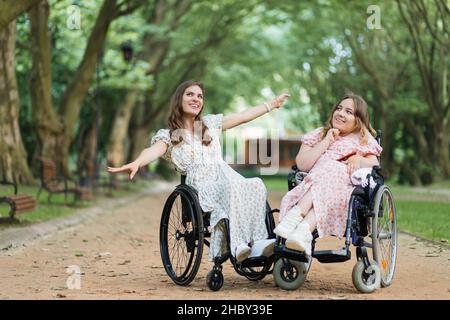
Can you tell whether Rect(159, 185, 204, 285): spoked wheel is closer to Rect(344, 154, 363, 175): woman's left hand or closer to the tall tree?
Rect(344, 154, 363, 175): woman's left hand

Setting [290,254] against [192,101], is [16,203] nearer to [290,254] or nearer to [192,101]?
[192,101]

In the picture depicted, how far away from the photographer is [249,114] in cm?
732

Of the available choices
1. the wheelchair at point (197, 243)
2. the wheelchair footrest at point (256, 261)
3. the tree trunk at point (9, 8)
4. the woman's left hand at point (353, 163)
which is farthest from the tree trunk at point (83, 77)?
the wheelchair footrest at point (256, 261)

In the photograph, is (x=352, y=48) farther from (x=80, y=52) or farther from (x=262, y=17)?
(x=80, y=52)

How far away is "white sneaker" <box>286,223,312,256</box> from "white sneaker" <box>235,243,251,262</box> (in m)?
0.43

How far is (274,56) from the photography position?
36.5 metres

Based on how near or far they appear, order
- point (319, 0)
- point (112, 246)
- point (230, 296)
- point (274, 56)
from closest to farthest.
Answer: point (230, 296)
point (112, 246)
point (319, 0)
point (274, 56)

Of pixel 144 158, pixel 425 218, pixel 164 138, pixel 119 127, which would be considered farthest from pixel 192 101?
pixel 119 127

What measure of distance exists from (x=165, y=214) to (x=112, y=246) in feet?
11.8

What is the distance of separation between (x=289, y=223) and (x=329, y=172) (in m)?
0.54

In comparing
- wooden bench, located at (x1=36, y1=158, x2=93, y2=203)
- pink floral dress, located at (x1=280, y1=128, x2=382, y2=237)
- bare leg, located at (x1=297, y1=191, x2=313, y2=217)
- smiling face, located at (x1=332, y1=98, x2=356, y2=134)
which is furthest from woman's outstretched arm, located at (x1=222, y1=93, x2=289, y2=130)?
wooden bench, located at (x1=36, y1=158, x2=93, y2=203)

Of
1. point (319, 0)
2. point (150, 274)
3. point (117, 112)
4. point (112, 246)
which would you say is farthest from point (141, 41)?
point (150, 274)

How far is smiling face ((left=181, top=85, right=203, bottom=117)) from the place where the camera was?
721cm

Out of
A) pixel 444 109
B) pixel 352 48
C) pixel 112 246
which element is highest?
pixel 352 48
